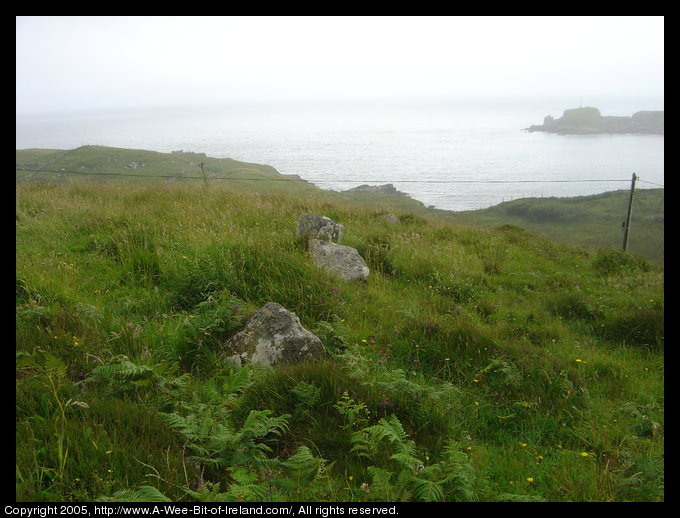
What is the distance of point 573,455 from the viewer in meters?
3.96

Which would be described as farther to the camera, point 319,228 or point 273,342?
point 319,228

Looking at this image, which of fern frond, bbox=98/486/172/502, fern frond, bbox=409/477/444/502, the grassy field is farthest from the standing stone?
fern frond, bbox=98/486/172/502

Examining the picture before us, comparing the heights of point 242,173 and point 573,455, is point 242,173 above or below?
above

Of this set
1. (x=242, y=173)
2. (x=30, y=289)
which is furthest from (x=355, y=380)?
(x=242, y=173)

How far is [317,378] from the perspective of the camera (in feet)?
13.7

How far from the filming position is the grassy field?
297cm

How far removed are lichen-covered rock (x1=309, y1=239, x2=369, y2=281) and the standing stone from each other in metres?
1.30

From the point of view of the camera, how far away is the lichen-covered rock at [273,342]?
15.9 ft

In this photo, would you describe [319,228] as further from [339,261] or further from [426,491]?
[426,491]

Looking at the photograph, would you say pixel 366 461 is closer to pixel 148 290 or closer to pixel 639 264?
pixel 148 290

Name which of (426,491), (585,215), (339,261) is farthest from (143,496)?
(585,215)

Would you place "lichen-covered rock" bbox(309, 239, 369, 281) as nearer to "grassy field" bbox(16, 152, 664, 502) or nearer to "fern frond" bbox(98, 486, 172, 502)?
"grassy field" bbox(16, 152, 664, 502)

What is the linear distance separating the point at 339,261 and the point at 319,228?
7.00 feet
